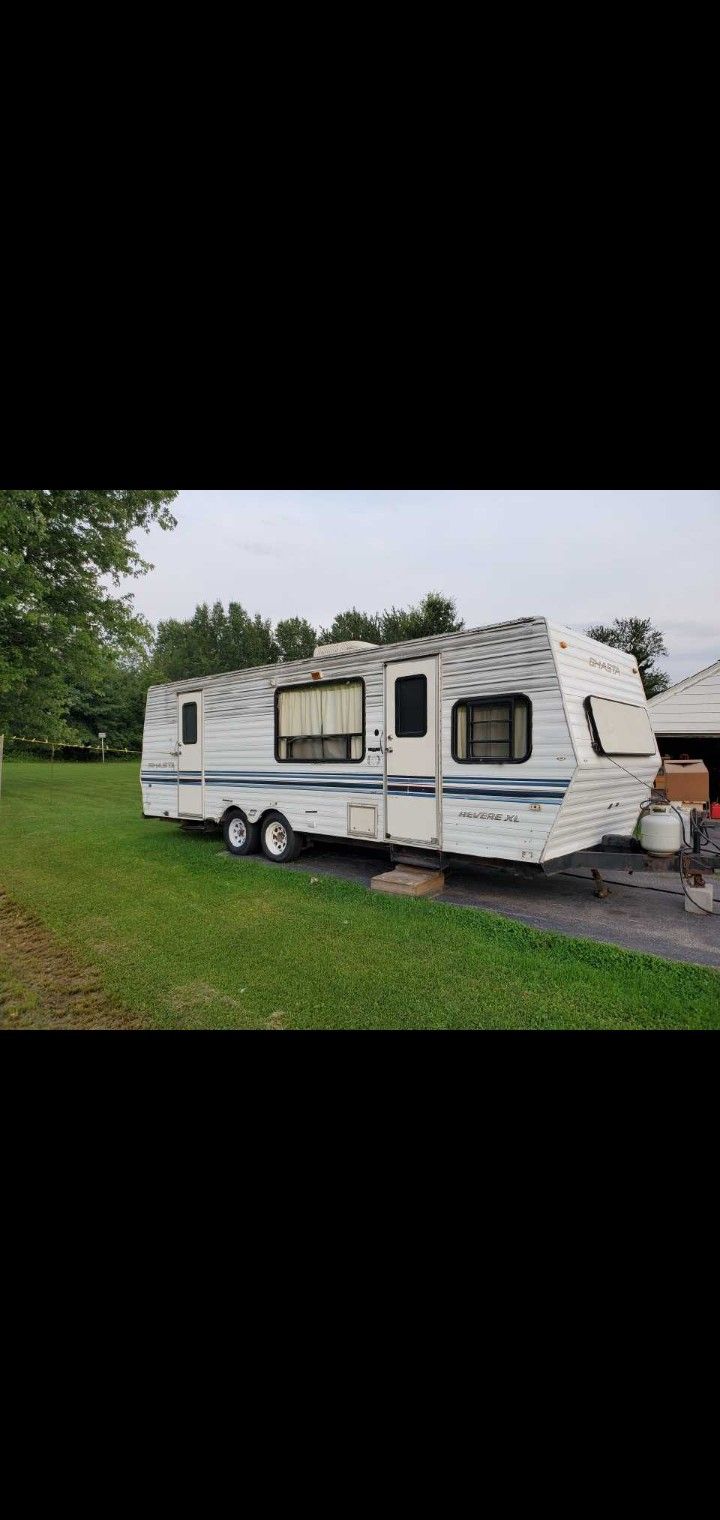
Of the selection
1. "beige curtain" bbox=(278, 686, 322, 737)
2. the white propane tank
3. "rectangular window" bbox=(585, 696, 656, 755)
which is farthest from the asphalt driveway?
"beige curtain" bbox=(278, 686, 322, 737)

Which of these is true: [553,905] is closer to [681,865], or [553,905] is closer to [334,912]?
[681,865]

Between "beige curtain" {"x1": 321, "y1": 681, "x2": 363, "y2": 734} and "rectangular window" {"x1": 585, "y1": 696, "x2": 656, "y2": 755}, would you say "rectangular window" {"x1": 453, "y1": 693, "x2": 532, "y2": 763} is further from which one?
"beige curtain" {"x1": 321, "y1": 681, "x2": 363, "y2": 734}

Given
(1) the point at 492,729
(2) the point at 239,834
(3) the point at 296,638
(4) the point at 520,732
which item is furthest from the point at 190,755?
(3) the point at 296,638

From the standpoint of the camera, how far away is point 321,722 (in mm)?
6555

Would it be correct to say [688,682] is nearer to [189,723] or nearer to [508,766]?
[508,766]

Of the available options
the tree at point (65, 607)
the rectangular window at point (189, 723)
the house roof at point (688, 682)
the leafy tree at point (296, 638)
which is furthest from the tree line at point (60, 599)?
the leafy tree at point (296, 638)

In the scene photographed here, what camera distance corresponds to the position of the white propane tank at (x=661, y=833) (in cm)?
507

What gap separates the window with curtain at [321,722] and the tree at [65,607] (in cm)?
475

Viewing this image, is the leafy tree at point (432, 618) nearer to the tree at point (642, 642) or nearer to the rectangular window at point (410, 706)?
the tree at point (642, 642)
